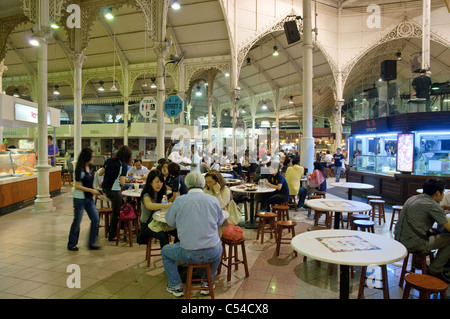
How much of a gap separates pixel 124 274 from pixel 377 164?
353 inches

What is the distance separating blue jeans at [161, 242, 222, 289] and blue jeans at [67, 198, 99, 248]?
2.05 metres

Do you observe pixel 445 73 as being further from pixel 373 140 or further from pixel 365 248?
pixel 365 248

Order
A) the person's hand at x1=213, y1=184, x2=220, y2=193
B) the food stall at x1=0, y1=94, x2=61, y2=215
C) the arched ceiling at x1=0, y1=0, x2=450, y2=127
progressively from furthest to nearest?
the arched ceiling at x1=0, y1=0, x2=450, y2=127 → the food stall at x1=0, y1=94, x2=61, y2=215 → the person's hand at x1=213, y1=184, x2=220, y2=193

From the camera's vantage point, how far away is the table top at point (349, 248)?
2.41 m

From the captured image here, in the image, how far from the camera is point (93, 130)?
1912 centimetres

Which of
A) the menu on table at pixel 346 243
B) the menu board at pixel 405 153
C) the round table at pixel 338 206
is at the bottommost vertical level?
the menu on table at pixel 346 243

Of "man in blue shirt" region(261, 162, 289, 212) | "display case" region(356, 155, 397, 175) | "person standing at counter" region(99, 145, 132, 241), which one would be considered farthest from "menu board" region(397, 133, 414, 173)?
"person standing at counter" region(99, 145, 132, 241)

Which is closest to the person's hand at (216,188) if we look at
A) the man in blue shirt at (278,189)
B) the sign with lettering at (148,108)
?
the man in blue shirt at (278,189)

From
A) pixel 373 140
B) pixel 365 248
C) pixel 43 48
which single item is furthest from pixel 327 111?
pixel 365 248

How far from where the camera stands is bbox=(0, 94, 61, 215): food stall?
7.16 m

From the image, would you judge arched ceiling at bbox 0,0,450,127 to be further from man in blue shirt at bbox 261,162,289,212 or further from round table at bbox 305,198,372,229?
round table at bbox 305,198,372,229

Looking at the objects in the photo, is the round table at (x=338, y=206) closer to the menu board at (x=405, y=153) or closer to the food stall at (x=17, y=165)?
the menu board at (x=405, y=153)

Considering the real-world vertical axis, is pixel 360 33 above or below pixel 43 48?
above
